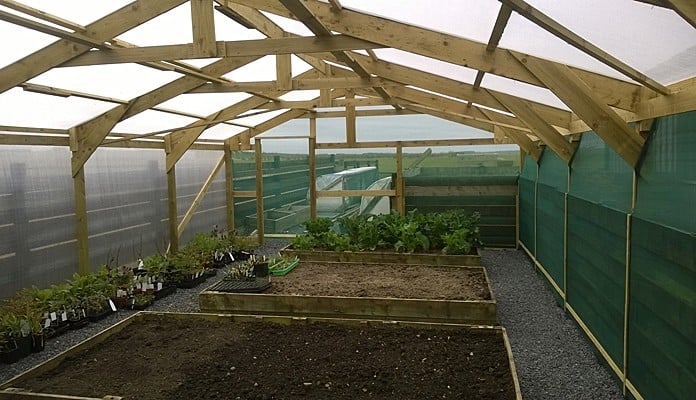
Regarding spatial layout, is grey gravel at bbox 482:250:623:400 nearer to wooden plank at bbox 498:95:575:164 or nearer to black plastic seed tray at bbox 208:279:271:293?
wooden plank at bbox 498:95:575:164

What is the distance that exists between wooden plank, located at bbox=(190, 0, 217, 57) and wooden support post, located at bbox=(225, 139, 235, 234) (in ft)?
20.5

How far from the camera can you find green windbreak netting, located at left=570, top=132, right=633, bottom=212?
362 centimetres

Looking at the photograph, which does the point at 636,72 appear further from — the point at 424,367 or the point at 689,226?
the point at 424,367

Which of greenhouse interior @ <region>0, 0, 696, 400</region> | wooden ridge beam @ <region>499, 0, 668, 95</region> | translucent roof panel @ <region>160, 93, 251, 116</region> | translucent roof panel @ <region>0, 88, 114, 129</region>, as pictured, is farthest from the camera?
translucent roof panel @ <region>160, 93, 251, 116</region>

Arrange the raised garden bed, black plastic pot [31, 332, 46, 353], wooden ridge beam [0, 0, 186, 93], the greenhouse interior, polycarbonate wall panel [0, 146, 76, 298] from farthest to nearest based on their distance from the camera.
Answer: polycarbonate wall panel [0, 146, 76, 298]
the raised garden bed
black plastic pot [31, 332, 46, 353]
wooden ridge beam [0, 0, 186, 93]
the greenhouse interior

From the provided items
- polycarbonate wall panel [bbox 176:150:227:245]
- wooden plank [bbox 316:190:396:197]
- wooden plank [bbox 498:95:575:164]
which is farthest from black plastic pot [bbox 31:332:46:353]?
wooden plank [bbox 316:190:396:197]

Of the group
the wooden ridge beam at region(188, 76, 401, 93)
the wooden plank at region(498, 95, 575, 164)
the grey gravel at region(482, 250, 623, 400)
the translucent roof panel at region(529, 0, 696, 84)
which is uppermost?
the wooden ridge beam at region(188, 76, 401, 93)

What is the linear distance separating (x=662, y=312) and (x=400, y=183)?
6.93 m

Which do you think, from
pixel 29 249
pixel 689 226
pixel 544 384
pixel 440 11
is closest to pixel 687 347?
pixel 689 226

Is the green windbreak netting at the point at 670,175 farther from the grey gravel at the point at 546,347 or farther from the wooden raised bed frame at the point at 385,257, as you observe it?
the wooden raised bed frame at the point at 385,257

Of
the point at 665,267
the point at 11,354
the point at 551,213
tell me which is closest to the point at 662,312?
the point at 665,267

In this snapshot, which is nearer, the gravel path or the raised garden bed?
the gravel path

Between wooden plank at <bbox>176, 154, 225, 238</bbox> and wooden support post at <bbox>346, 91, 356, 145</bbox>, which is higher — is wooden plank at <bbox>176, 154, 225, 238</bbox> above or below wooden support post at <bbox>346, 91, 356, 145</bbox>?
below

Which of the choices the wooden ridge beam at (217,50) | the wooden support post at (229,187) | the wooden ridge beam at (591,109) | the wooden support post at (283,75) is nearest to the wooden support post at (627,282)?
the wooden ridge beam at (591,109)
